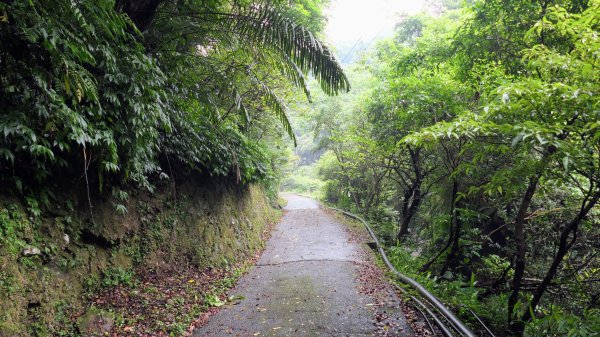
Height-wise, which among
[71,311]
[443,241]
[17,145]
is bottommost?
[443,241]

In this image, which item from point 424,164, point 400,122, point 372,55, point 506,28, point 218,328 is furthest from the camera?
point 372,55

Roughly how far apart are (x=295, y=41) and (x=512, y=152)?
3788 mm

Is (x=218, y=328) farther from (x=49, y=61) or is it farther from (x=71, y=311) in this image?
(x=49, y=61)

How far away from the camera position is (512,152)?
4.77 m

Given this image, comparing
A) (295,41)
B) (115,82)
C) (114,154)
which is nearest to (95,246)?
(114,154)

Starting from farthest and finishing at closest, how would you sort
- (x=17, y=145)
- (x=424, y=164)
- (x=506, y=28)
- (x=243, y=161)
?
(x=424, y=164) < (x=243, y=161) < (x=506, y=28) < (x=17, y=145)

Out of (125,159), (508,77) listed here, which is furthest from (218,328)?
(508,77)

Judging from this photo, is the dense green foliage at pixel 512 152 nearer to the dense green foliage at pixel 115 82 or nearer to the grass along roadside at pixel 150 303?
the dense green foliage at pixel 115 82

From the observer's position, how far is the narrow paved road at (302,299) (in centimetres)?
446

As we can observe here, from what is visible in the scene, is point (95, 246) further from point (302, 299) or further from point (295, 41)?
point (295, 41)

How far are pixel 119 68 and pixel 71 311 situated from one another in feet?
9.15

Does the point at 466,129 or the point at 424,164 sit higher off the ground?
the point at 466,129

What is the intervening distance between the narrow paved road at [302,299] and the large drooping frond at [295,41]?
3.58 m

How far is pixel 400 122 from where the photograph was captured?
8.98 metres
